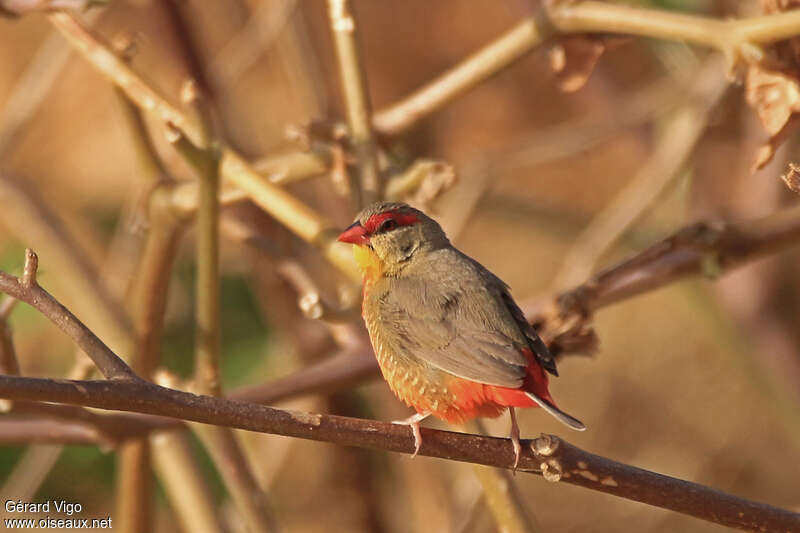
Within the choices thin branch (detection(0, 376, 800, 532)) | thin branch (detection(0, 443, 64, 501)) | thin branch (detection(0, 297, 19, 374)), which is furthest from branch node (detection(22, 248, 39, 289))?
thin branch (detection(0, 443, 64, 501))

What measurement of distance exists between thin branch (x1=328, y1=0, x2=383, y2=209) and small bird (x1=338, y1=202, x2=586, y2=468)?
124mm

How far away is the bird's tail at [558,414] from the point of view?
1.52 meters

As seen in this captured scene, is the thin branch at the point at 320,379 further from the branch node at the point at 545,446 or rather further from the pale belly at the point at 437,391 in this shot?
the branch node at the point at 545,446

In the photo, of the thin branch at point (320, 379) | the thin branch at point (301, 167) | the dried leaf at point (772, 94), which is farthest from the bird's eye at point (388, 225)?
the dried leaf at point (772, 94)

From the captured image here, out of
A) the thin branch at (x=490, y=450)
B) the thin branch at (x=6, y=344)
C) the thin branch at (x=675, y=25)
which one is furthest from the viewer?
the thin branch at (x=675, y=25)

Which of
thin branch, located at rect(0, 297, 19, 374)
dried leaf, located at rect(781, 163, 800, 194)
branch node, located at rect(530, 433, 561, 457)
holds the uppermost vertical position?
thin branch, located at rect(0, 297, 19, 374)

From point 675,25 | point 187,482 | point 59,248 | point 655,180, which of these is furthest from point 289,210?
point 655,180

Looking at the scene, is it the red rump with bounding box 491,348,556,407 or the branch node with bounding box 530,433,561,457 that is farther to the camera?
the red rump with bounding box 491,348,556,407

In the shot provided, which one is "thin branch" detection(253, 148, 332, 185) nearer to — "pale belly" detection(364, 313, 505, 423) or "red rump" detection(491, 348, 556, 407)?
"pale belly" detection(364, 313, 505, 423)

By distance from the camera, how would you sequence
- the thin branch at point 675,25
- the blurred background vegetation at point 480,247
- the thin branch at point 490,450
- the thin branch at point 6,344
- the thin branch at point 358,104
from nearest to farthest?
1. the thin branch at point 490,450
2. the thin branch at point 6,344
3. the thin branch at point 675,25
4. the thin branch at point 358,104
5. the blurred background vegetation at point 480,247

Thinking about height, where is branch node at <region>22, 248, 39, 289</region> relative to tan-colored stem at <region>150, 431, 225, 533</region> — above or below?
below

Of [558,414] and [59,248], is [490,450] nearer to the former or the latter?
[558,414]

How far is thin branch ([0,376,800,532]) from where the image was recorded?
1.28 metres

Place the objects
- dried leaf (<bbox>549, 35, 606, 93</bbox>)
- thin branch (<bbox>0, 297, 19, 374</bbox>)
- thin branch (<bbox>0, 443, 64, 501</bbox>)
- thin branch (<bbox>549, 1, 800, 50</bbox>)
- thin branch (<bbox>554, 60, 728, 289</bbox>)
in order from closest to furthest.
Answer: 1. thin branch (<bbox>0, 297, 19, 374</bbox>)
2. thin branch (<bbox>549, 1, 800, 50</bbox>)
3. dried leaf (<bbox>549, 35, 606, 93</bbox>)
4. thin branch (<bbox>554, 60, 728, 289</bbox>)
5. thin branch (<bbox>0, 443, 64, 501</bbox>)
